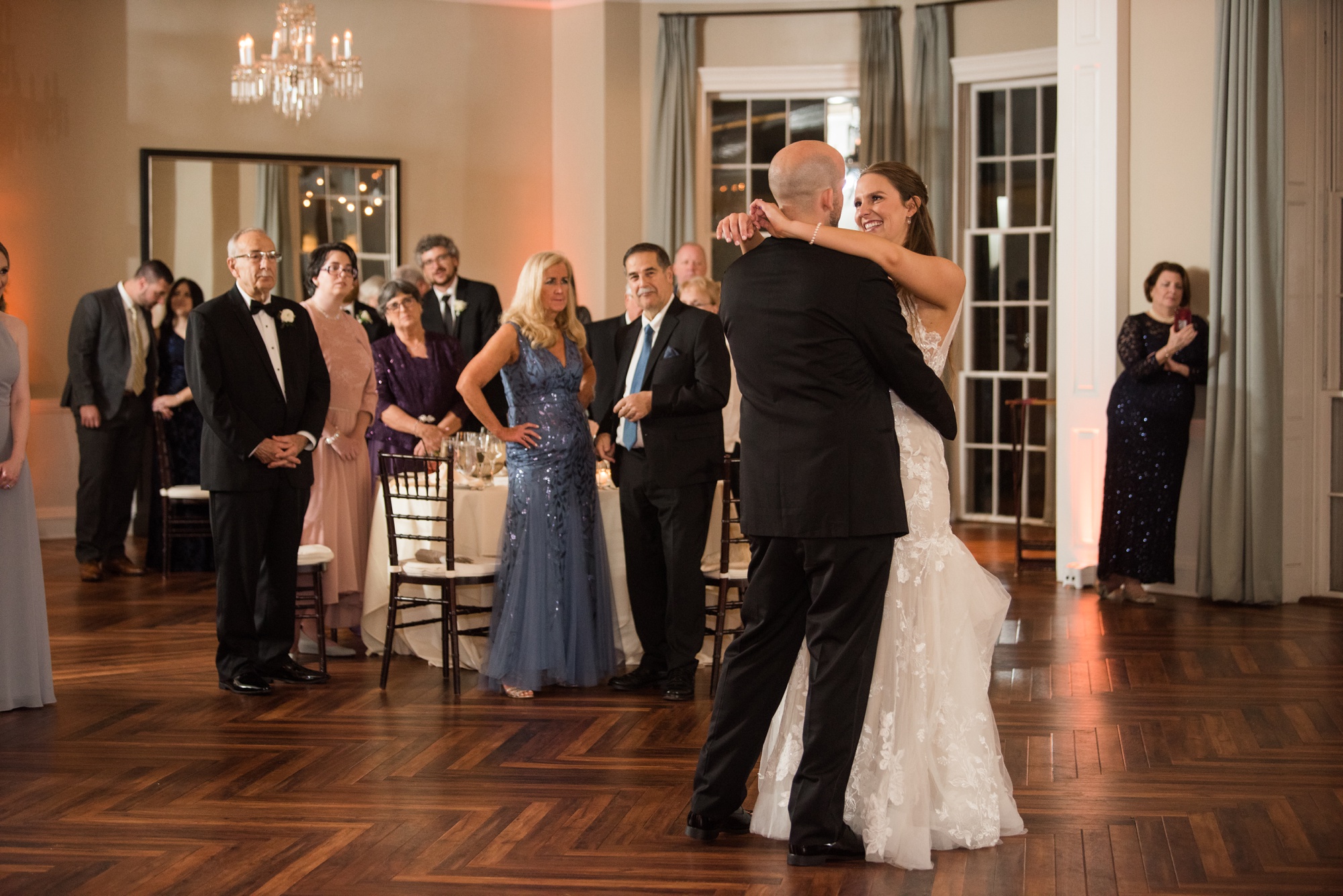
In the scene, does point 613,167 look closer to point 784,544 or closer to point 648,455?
point 648,455

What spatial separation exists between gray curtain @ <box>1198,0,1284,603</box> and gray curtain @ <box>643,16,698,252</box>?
410 cm

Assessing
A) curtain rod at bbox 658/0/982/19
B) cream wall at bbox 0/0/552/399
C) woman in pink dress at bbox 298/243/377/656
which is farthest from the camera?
curtain rod at bbox 658/0/982/19

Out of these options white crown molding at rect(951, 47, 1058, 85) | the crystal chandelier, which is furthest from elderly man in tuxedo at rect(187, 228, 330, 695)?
white crown molding at rect(951, 47, 1058, 85)

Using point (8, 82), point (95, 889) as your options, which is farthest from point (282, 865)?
point (8, 82)

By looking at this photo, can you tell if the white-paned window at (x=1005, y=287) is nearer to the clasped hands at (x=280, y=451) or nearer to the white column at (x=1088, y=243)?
the white column at (x=1088, y=243)

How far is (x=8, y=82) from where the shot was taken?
9320mm

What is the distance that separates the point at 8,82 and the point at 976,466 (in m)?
7.46

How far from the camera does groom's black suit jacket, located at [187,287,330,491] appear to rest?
4887 mm

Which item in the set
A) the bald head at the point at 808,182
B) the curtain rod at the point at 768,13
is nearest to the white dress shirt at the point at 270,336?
the bald head at the point at 808,182

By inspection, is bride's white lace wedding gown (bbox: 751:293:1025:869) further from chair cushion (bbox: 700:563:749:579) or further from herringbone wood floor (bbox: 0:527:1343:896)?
chair cushion (bbox: 700:563:749:579)

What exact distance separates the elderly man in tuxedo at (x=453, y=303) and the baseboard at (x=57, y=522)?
369 centimetres

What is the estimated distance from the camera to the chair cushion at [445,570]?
5.08 m

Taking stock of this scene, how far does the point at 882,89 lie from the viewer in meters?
9.80

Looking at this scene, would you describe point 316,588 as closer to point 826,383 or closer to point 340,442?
point 340,442
